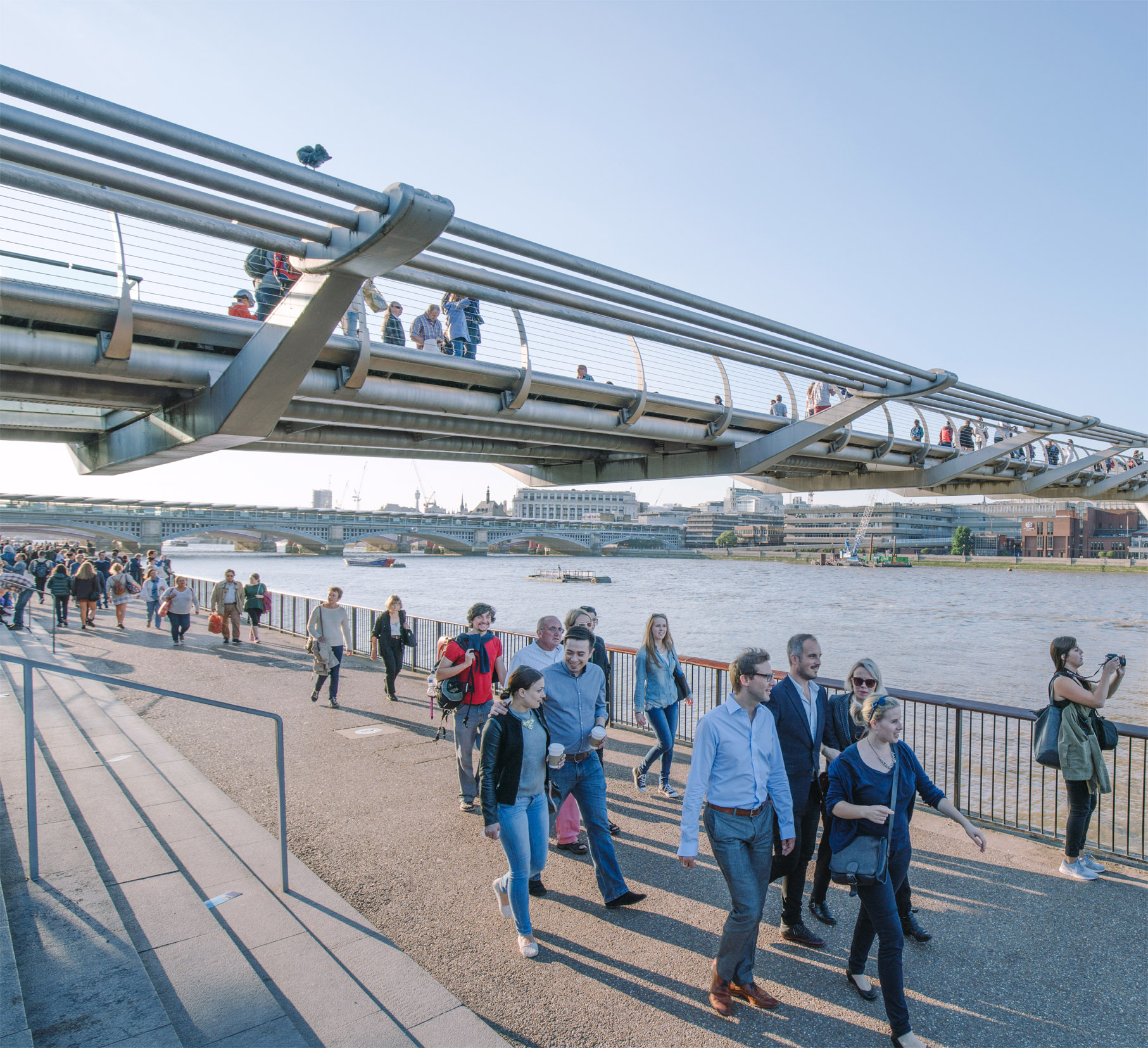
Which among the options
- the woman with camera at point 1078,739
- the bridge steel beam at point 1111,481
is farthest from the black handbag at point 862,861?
the bridge steel beam at point 1111,481

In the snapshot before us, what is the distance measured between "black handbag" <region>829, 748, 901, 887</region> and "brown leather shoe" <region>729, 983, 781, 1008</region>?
24.5 inches

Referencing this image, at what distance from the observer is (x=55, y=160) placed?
17.8 ft

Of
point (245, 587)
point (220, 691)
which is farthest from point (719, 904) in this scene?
point (245, 587)

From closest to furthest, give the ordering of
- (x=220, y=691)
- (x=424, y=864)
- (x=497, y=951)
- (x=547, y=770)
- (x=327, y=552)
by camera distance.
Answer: (x=497, y=951) → (x=547, y=770) → (x=424, y=864) → (x=220, y=691) → (x=327, y=552)

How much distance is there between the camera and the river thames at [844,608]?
2203cm

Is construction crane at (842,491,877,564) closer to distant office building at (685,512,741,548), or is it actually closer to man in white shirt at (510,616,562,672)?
distant office building at (685,512,741,548)

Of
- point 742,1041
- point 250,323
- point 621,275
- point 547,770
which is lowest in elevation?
point 742,1041

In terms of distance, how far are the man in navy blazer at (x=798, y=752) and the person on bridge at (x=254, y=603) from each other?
12.3 m

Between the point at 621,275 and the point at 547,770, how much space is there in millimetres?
6429

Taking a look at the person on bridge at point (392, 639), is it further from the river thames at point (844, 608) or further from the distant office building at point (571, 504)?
the distant office building at point (571, 504)

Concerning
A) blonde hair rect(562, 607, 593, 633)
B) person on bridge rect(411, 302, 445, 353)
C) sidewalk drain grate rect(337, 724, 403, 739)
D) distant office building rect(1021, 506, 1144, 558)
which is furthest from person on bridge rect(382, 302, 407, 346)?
distant office building rect(1021, 506, 1144, 558)

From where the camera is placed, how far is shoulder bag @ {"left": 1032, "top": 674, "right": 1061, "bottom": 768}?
15.6 ft

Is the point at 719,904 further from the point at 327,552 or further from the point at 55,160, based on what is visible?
the point at 327,552

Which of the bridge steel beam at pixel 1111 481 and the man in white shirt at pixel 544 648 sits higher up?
the bridge steel beam at pixel 1111 481
